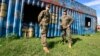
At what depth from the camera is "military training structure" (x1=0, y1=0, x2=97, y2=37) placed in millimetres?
11576

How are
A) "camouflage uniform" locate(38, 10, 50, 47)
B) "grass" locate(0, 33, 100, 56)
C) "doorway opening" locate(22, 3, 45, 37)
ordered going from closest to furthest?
"grass" locate(0, 33, 100, 56), "camouflage uniform" locate(38, 10, 50, 47), "doorway opening" locate(22, 3, 45, 37)

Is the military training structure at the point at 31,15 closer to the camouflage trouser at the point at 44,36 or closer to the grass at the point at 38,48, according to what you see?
the grass at the point at 38,48

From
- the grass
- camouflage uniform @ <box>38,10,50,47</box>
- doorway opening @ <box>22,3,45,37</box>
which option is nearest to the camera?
the grass

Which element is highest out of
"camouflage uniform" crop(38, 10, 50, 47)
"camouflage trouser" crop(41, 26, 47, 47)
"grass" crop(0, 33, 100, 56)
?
"camouflage uniform" crop(38, 10, 50, 47)

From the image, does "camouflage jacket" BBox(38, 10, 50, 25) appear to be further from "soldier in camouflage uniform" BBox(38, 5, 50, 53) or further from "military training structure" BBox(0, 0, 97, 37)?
"military training structure" BBox(0, 0, 97, 37)

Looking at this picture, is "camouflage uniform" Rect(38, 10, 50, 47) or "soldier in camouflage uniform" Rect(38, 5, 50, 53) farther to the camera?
"camouflage uniform" Rect(38, 10, 50, 47)

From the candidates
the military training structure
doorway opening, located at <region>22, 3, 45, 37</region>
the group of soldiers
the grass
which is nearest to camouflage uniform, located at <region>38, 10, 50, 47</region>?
the group of soldiers

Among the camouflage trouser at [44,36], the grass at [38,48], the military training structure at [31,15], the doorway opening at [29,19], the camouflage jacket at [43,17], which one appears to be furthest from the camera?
the doorway opening at [29,19]

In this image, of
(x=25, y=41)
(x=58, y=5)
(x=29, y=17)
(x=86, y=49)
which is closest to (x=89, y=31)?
(x=58, y=5)

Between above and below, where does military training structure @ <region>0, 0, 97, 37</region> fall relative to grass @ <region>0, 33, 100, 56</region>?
above

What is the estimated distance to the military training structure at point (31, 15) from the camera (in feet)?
38.0

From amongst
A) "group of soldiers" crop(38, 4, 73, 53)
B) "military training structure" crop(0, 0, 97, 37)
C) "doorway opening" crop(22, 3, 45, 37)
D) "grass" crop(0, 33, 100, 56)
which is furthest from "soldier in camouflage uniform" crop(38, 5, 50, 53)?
"doorway opening" crop(22, 3, 45, 37)

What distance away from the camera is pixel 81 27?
65.6ft

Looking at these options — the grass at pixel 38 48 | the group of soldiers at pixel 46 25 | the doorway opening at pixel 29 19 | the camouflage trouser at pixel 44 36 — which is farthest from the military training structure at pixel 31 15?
the camouflage trouser at pixel 44 36
